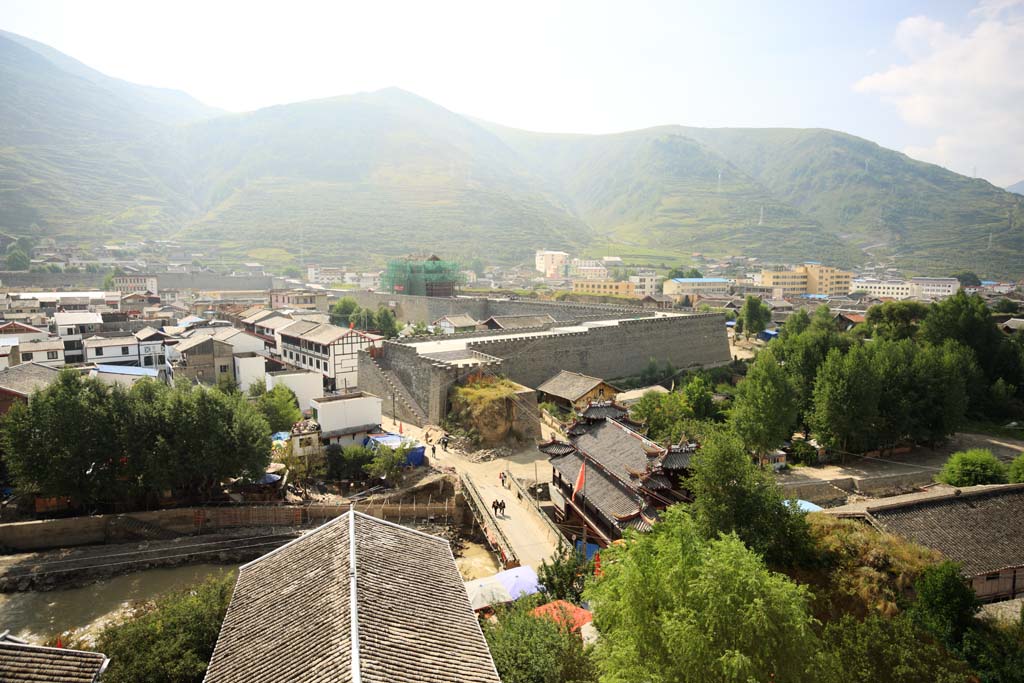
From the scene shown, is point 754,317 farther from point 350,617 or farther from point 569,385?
point 350,617

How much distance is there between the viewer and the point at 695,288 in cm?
8256

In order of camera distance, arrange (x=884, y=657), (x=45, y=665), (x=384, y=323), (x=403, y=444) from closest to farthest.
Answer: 1. (x=884, y=657)
2. (x=45, y=665)
3. (x=403, y=444)
4. (x=384, y=323)

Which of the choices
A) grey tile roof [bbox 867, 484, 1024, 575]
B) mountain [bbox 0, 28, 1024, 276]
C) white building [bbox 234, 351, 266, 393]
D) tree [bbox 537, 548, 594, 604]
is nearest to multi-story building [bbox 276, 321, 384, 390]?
white building [bbox 234, 351, 266, 393]

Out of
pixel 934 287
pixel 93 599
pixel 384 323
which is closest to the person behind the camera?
pixel 93 599

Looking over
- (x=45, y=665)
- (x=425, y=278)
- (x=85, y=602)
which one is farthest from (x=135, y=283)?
(x=45, y=665)

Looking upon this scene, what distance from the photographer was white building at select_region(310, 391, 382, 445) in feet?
77.9

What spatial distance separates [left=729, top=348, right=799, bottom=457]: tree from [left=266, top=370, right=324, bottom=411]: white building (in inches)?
793

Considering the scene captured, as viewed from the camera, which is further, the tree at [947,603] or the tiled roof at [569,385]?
the tiled roof at [569,385]

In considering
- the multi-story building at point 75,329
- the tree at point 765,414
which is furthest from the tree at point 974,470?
the multi-story building at point 75,329

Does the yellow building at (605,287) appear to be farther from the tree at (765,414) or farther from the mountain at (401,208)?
the tree at (765,414)

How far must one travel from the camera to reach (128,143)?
7131 inches

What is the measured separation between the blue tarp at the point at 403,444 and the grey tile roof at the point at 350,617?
1363 cm

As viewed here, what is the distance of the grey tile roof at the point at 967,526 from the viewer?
40.4 feet

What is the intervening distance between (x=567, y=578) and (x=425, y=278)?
55059mm
